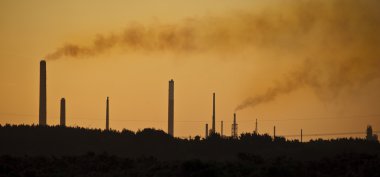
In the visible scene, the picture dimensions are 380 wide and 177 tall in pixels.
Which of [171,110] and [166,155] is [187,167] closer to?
[166,155]

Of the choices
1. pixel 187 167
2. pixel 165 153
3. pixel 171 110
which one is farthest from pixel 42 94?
pixel 187 167

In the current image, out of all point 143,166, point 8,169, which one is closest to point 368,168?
point 143,166

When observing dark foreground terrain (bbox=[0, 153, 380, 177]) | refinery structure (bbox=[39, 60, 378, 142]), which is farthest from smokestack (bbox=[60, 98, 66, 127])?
dark foreground terrain (bbox=[0, 153, 380, 177])

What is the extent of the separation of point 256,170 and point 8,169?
403 inches

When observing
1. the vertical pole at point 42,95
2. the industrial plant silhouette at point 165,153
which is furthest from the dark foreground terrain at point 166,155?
the vertical pole at point 42,95

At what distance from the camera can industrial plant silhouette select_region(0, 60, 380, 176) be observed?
3722cm

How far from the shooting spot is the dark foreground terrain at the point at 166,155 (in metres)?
37.1

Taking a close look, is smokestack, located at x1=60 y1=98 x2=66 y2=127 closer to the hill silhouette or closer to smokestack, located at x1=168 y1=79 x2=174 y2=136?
smokestack, located at x1=168 y1=79 x2=174 y2=136

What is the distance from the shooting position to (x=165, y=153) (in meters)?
70.7

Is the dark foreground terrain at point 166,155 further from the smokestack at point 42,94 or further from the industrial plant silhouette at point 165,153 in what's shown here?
the smokestack at point 42,94

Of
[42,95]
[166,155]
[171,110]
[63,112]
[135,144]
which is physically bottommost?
[166,155]

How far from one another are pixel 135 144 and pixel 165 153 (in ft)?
22.0

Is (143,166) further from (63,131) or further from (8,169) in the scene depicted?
(63,131)

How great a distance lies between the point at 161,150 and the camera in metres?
73.3
